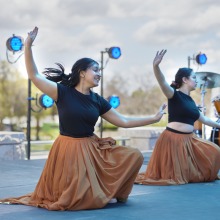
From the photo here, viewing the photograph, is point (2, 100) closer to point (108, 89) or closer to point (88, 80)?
point (108, 89)

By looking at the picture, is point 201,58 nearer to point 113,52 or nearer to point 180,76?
point 113,52

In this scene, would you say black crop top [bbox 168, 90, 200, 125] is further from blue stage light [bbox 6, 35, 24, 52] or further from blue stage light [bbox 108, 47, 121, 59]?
blue stage light [bbox 108, 47, 121, 59]

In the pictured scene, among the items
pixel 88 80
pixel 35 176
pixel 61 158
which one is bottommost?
pixel 35 176

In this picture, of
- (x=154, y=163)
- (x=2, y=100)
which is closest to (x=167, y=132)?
(x=154, y=163)

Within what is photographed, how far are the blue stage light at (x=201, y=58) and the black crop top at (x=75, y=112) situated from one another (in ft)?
23.9

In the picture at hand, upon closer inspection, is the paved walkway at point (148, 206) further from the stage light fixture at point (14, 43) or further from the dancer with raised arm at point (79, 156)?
the stage light fixture at point (14, 43)

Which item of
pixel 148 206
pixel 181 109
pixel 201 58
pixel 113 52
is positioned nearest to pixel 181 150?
pixel 181 109

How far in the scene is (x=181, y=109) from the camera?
5.81 metres

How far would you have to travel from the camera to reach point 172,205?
4281mm

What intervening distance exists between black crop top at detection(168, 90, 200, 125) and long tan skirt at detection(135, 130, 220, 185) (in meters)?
0.18

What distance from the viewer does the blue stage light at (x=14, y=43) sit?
8.97 meters

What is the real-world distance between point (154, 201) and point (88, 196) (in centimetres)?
72

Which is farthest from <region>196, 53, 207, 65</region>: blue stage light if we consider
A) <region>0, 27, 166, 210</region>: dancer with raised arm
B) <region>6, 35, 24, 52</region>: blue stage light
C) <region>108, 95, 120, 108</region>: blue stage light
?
<region>0, 27, 166, 210</region>: dancer with raised arm

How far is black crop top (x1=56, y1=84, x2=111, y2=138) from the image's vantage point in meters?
4.14
